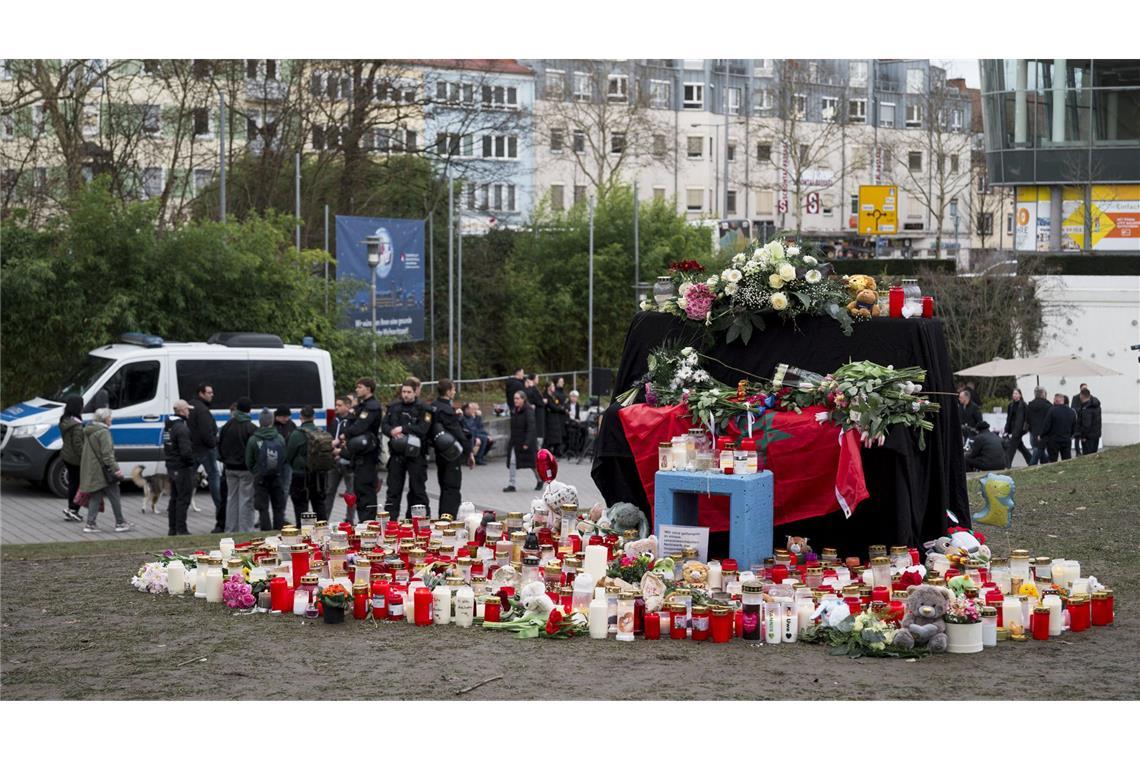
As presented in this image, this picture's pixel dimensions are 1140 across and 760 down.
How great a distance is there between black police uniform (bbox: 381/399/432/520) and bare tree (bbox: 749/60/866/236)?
4316cm

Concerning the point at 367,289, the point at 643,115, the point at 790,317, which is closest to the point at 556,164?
the point at 643,115

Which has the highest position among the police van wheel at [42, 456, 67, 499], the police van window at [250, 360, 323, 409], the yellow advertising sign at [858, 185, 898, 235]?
the yellow advertising sign at [858, 185, 898, 235]

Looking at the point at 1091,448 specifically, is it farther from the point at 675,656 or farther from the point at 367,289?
the point at 675,656

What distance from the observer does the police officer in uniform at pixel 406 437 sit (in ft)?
47.8

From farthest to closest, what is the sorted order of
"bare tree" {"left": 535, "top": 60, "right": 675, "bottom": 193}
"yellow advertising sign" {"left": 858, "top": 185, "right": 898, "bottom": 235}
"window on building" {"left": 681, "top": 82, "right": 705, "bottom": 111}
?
"window on building" {"left": 681, "top": 82, "right": 705, "bottom": 111} < "bare tree" {"left": 535, "top": 60, "right": 675, "bottom": 193} < "yellow advertising sign" {"left": 858, "top": 185, "right": 898, "bottom": 235}

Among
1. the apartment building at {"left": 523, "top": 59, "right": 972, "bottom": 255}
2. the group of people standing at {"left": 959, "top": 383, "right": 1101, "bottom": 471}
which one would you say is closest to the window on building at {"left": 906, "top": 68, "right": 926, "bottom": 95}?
the apartment building at {"left": 523, "top": 59, "right": 972, "bottom": 255}

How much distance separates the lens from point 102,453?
53.6 feet

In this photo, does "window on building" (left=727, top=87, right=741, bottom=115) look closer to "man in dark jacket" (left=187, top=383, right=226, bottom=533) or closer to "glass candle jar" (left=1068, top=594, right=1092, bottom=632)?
"man in dark jacket" (left=187, top=383, right=226, bottom=533)

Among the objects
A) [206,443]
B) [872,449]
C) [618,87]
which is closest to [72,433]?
[206,443]

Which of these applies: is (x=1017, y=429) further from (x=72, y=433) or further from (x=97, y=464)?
(x=72, y=433)

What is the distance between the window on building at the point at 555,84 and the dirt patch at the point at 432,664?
44.3 metres

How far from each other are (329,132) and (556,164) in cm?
2226

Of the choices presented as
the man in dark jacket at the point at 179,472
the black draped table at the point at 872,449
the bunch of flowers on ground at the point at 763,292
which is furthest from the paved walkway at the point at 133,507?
the bunch of flowers on ground at the point at 763,292

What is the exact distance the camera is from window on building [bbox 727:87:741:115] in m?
59.8
